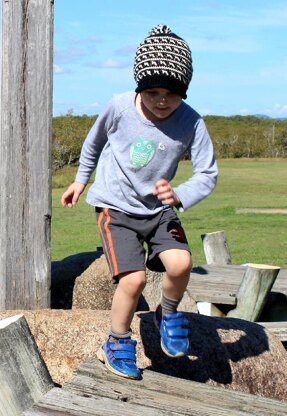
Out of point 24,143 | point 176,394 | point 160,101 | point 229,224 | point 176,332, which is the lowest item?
point 229,224

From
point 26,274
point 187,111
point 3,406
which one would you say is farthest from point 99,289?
point 3,406

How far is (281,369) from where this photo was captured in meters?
5.91

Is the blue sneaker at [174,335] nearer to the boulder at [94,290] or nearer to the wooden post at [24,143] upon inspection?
the wooden post at [24,143]

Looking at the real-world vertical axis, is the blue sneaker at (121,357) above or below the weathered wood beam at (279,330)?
above

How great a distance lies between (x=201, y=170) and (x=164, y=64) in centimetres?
64

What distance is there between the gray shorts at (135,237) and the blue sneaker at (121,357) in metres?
0.38

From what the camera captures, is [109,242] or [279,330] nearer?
[109,242]

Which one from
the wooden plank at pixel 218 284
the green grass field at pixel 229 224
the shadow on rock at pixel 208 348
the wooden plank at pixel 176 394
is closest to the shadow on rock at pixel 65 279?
the shadow on rock at pixel 208 348

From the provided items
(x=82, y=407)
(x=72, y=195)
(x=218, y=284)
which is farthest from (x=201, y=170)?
(x=218, y=284)

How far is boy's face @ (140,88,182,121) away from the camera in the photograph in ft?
15.6

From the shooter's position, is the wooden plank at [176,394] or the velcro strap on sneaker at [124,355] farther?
the velcro strap on sneaker at [124,355]

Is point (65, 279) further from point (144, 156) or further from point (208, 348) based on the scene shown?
point (144, 156)

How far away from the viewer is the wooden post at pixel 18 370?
158 inches

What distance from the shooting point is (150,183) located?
492cm
